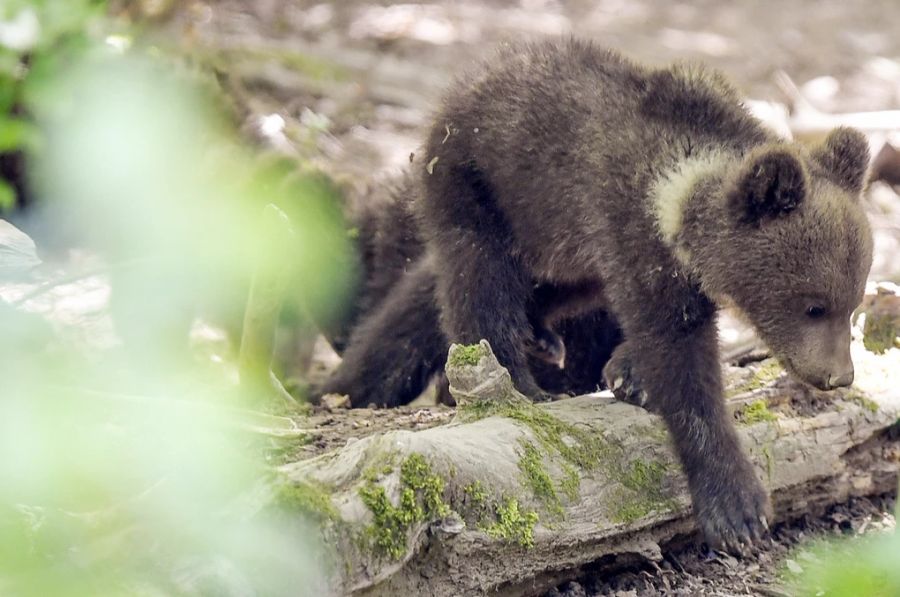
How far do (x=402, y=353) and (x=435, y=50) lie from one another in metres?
5.68

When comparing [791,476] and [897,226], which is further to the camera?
[897,226]

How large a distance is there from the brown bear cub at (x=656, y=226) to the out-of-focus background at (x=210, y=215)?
590 mm

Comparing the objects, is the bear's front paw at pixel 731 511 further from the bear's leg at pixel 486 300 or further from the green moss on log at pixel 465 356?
the bear's leg at pixel 486 300

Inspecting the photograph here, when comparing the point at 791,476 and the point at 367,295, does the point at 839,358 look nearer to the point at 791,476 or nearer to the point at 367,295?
the point at 791,476

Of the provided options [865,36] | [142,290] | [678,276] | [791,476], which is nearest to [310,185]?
[142,290]

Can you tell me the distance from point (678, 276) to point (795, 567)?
1264 mm

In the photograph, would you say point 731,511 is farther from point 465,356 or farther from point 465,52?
point 465,52

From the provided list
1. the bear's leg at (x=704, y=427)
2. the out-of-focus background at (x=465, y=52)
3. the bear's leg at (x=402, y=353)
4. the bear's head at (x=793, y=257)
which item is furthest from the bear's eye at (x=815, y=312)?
the out-of-focus background at (x=465, y=52)

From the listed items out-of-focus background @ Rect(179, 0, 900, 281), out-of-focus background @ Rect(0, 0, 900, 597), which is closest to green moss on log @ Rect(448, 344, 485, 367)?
out-of-focus background @ Rect(0, 0, 900, 597)

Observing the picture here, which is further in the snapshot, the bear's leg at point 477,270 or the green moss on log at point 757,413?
the bear's leg at point 477,270

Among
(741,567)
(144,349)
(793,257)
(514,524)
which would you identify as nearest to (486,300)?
(793,257)

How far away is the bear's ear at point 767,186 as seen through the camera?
4.02 metres

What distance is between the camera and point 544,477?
11.5 feet

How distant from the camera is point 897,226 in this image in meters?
8.36
